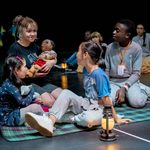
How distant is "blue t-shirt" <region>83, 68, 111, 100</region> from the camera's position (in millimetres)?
3676

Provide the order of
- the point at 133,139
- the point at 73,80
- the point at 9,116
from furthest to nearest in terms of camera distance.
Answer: the point at 73,80, the point at 9,116, the point at 133,139

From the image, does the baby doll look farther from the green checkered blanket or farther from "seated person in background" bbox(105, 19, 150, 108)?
"seated person in background" bbox(105, 19, 150, 108)

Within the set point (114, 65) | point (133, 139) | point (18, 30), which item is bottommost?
point (133, 139)

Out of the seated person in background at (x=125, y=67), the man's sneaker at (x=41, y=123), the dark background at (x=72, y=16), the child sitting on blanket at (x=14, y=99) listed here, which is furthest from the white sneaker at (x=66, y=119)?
the dark background at (x=72, y=16)

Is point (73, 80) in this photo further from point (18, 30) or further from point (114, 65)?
point (18, 30)

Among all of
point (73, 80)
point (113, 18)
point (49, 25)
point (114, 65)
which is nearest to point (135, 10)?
point (113, 18)

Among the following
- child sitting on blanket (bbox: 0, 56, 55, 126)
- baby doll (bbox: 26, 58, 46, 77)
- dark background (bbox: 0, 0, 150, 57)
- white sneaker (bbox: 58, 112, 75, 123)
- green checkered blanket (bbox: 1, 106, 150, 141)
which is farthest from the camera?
dark background (bbox: 0, 0, 150, 57)

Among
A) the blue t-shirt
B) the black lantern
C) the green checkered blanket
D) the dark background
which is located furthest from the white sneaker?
the dark background

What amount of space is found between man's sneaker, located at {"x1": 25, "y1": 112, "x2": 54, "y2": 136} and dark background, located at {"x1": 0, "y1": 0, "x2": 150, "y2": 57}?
758 cm

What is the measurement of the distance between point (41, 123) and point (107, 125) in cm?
54

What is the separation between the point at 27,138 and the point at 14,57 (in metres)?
0.83

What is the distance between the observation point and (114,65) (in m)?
4.77

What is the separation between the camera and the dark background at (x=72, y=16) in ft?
37.0

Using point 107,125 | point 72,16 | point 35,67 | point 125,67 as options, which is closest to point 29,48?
point 35,67
